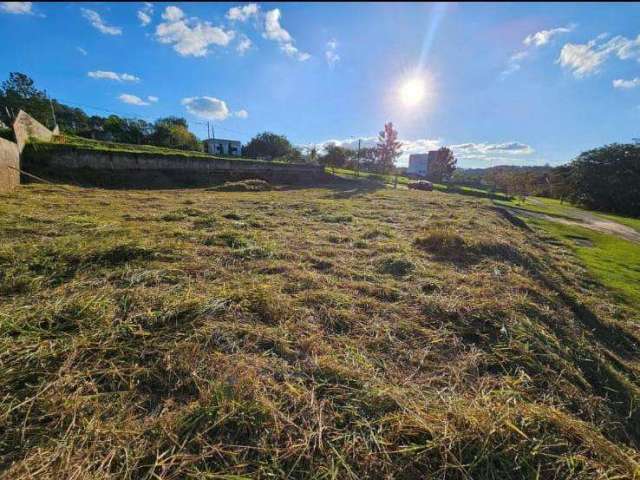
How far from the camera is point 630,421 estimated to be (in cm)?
163

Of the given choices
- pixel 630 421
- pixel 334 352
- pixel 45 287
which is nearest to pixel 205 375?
pixel 334 352

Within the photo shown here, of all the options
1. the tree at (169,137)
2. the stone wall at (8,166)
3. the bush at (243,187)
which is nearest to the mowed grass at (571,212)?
the bush at (243,187)

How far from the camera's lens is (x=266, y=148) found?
40250 mm

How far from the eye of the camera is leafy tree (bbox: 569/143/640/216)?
23.6 meters

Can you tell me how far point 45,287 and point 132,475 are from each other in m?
2.26

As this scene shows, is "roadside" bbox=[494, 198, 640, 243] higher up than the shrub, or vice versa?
the shrub

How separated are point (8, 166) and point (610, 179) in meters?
41.6

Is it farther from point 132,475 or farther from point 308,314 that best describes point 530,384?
point 132,475

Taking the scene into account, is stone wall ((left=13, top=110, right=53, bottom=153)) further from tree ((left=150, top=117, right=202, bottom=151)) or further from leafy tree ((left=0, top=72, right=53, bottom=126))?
tree ((left=150, top=117, right=202, bottom=151))

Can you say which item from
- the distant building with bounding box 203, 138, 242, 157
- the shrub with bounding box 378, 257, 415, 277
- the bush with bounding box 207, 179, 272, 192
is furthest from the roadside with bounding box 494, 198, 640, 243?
the distant building with bounding box 203, 138, 242, 157

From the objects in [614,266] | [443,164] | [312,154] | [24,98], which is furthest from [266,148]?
[614,266]

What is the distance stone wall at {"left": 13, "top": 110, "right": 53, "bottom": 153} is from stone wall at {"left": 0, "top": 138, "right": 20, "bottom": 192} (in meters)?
1.29

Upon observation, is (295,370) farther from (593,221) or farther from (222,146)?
(222,146)

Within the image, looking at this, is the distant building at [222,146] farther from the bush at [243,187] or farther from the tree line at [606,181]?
the tree line at [606,181]
